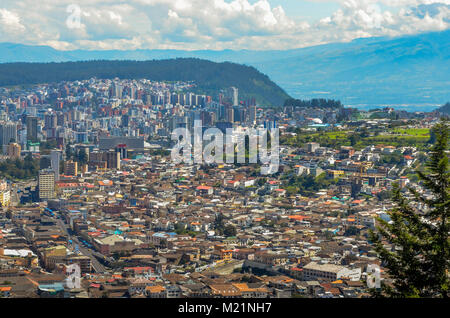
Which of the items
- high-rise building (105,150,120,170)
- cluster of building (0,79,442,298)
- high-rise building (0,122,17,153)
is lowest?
cluster of building (0,79,442,298)

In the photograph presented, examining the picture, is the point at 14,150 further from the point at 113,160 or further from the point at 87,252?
the point at 87,252

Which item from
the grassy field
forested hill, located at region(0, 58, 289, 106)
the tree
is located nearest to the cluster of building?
the tree

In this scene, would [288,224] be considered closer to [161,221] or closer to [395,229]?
[161,221]

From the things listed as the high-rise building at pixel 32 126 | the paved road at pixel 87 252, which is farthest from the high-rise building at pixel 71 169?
the high-rise building at pixel 32 126

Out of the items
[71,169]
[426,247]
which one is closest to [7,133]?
[71,169]

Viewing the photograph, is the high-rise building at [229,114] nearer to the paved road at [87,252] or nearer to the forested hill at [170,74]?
the forested hill at [170,74]

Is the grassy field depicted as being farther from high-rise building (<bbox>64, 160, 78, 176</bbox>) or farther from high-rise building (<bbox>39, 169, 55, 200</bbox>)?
high-rise building (<bbox>39, 169, 55, 200</bbox>)
